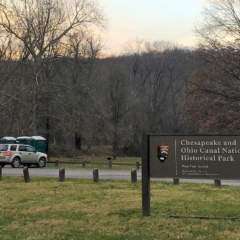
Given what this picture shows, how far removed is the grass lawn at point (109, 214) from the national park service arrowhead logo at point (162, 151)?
1300 millimetres

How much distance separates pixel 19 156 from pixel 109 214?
21153 mm

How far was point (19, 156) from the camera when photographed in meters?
29.2

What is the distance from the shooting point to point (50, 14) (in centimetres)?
3803

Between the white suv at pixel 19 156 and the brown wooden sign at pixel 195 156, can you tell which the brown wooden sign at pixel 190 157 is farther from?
the white suv at pixel 19 156

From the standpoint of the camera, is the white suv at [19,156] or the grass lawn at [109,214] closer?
the grass lawn at [109,214]

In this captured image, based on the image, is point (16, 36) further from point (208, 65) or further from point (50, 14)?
point (208, 65)

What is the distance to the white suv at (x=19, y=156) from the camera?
2841 centimetres

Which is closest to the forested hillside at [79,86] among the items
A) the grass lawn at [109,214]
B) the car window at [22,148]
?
the car window at [22,148]

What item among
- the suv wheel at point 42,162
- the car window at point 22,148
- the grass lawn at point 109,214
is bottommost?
the grass lawn at point 109,214

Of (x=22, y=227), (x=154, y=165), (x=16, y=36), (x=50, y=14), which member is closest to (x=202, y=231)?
(x=154, y=165)

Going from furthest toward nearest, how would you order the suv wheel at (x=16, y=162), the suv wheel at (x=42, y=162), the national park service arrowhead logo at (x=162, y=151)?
the suv wheel at (x=42, y=162) < the suv wheel at (x=16, y=162) < the national park service arrowhead logo at (x=162, y=151)

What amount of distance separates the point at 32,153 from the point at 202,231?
2444 centimetres

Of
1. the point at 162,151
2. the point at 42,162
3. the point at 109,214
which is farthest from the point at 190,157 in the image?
the point at 42,162

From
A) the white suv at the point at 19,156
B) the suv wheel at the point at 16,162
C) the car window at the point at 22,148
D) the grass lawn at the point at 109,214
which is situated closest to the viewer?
the grass lawn at the point at 109,214
